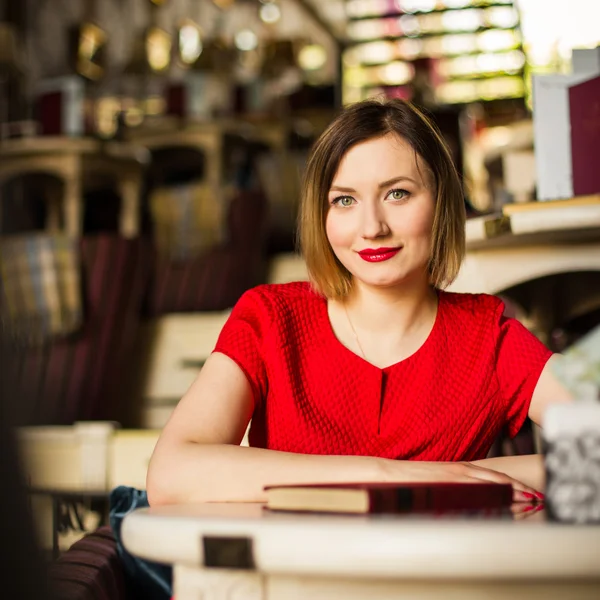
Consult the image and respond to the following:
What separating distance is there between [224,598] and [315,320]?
59 centimetres

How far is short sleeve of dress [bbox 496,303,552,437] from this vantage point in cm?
110

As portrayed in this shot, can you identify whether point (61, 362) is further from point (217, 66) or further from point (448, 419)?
point (217, 66)

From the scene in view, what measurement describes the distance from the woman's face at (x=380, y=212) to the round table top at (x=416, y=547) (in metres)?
0.54

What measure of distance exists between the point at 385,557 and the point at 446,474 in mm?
261

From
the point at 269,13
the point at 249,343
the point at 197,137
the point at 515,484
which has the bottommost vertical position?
the point at 515,484

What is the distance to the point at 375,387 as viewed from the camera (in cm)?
107

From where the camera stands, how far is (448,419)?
42.4 inches

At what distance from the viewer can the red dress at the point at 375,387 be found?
107 centimetres

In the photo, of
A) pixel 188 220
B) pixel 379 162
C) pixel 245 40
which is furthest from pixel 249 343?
pixel 245 40

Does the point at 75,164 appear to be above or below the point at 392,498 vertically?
above

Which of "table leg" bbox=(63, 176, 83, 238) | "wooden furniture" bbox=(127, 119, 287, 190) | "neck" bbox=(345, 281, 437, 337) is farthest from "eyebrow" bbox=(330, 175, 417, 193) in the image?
"wooden furniture" bbox=(127, 119, 287, 190)

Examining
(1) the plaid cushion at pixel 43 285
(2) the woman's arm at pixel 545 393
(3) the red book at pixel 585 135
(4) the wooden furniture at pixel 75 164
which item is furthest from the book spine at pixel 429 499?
(4) the wooden furniture at pixel 75 164

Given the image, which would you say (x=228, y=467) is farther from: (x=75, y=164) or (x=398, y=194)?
(x=75, y=164)

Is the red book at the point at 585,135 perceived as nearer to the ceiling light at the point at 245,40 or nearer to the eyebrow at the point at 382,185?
the eyebrow at the point at 382,185
